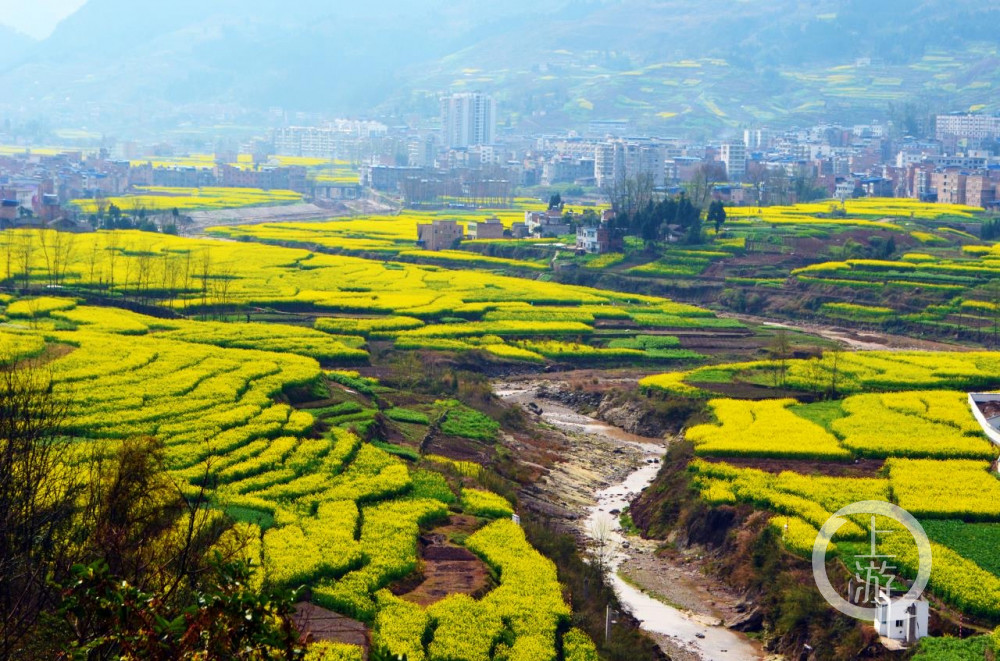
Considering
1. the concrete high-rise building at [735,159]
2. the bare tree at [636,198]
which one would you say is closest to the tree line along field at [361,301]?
the bare tree at [636,198]

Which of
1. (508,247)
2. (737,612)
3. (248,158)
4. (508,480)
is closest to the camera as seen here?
(737,612)

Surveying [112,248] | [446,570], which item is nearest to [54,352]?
[446,570]

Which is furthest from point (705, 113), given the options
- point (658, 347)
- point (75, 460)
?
point (75, 460)

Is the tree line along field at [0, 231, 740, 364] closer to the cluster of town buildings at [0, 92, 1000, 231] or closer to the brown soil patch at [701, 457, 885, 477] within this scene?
the brown soil patch at [701, 457, 885, 477]

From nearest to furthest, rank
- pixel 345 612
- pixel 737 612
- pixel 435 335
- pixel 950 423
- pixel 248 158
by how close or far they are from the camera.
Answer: pixel 345 612 < pixel 737 612 < pixel 950 423 < pixel 435 335 < pixel 248 158

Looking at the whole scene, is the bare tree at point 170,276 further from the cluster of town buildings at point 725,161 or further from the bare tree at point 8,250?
the cluster of town buildings at point 725,161

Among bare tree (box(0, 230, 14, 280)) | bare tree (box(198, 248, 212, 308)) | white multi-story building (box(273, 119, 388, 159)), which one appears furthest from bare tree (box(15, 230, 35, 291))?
white multi-story building (box(273, 119, 388, 159))

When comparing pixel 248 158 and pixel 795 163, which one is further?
pixel 248 158

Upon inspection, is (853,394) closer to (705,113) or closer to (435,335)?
(435,335)

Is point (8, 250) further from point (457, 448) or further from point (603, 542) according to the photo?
point (603, 542)
